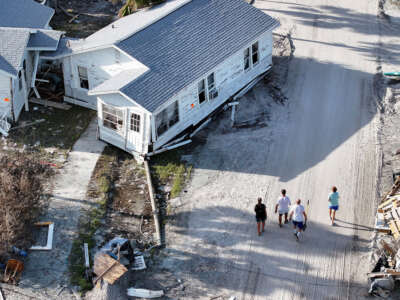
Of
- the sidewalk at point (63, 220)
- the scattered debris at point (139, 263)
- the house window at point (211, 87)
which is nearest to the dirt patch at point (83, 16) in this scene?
the sidewalk at point (63, 220)

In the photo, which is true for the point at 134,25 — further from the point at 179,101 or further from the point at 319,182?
the point at 319,182

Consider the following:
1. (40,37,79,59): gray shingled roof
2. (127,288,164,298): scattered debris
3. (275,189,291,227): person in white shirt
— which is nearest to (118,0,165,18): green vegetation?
(40,37,79,59): gray shingled roof

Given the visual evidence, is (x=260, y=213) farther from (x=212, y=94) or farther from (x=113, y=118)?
(x=212, y=94)

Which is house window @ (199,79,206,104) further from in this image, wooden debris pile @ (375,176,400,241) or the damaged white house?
wooden debris pile @ (375,176,400,241)

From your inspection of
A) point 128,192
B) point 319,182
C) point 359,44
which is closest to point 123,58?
point 128,192

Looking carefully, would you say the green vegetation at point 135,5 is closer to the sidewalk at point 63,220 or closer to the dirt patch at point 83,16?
the dirt patch at point 83,16
